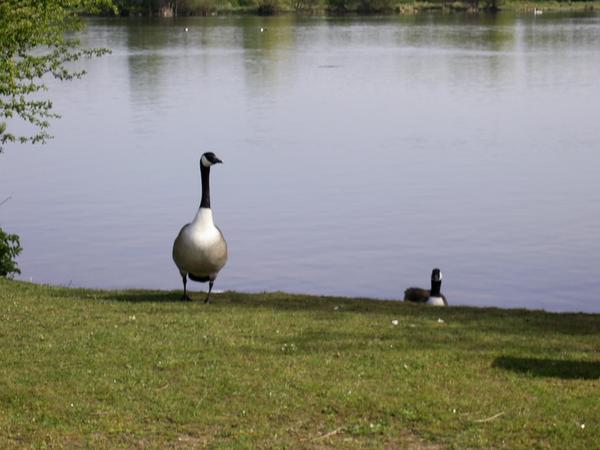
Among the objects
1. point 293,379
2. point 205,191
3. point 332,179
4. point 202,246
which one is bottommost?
point 332,179

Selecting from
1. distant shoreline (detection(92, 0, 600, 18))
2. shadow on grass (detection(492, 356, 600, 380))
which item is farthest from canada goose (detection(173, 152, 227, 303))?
distant shoreline (detection(92, 0, 600, 18))

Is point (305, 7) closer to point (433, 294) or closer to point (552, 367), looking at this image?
point (433, 294)

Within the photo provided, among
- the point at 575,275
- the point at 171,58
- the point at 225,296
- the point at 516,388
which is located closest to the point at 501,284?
the point at 575,275

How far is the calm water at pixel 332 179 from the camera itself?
23.1 meters

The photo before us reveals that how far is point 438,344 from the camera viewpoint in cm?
1133

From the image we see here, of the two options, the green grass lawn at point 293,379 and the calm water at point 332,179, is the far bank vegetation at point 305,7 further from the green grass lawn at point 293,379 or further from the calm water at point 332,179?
the green grass lawn at point 293,379

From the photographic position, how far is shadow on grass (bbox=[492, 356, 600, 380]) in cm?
1002

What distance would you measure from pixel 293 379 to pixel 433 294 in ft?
23.7

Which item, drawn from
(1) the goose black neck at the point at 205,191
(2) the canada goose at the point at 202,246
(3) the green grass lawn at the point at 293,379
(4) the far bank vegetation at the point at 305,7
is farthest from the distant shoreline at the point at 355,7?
(3) the green grass lawn at the point at 293,379

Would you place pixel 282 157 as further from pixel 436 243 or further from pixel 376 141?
pixel 436 243

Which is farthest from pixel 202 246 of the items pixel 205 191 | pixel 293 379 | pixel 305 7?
pixel 305 7

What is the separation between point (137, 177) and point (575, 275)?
48.2 ft

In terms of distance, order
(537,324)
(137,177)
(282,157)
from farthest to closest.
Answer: (282,157), (137,177), (537,324)

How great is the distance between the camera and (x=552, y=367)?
10266 mm
